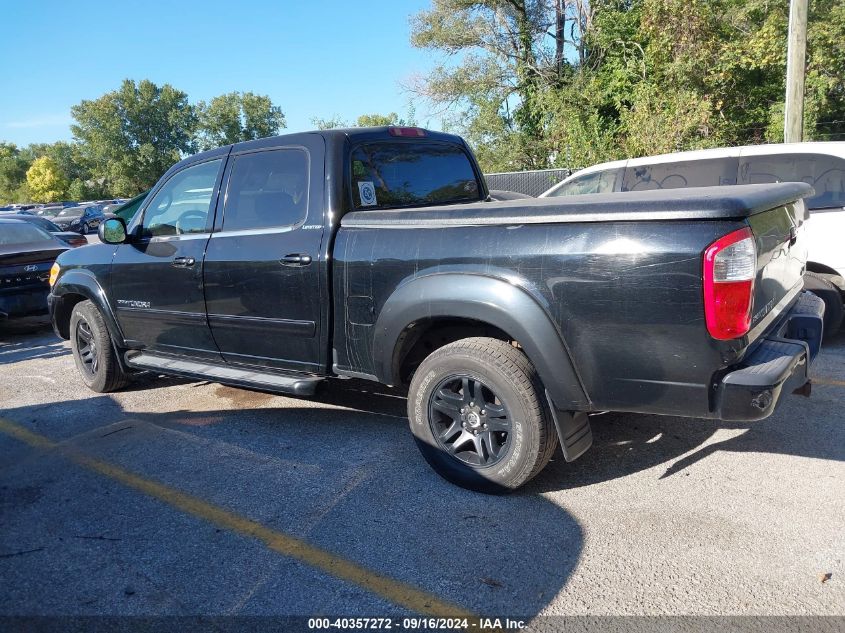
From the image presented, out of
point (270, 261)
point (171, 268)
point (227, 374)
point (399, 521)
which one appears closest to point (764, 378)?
point (399, 521)

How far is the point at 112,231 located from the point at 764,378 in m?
4.60

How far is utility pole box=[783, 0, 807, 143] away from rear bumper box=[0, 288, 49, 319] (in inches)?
450

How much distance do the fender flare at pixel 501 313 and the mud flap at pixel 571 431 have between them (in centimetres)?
7

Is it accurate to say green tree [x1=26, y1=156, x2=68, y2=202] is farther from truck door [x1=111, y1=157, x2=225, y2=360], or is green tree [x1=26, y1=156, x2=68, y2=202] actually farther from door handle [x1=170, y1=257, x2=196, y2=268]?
door handle [x1=170, y1=257, x2=196, y2=268]

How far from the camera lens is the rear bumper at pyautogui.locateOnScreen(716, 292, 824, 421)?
8.97 ft

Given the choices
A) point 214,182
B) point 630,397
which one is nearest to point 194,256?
point 214,182

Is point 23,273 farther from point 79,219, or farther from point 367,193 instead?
point 79,219

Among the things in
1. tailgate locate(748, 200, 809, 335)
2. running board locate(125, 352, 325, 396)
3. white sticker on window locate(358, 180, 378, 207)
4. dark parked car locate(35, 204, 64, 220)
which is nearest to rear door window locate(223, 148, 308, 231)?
white sticker on window locate(358, 180, 378, 207)

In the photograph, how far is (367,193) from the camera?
4203mm

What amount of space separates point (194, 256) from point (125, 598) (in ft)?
8.16

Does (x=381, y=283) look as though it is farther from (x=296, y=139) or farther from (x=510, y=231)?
(x=296, y=139)

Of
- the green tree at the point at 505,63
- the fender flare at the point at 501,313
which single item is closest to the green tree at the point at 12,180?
the green tree at the point at 505,63

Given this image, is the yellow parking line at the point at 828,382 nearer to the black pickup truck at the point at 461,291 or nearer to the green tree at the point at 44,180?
the black pickup truck at the point at 461,291

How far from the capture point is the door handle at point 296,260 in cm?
398
